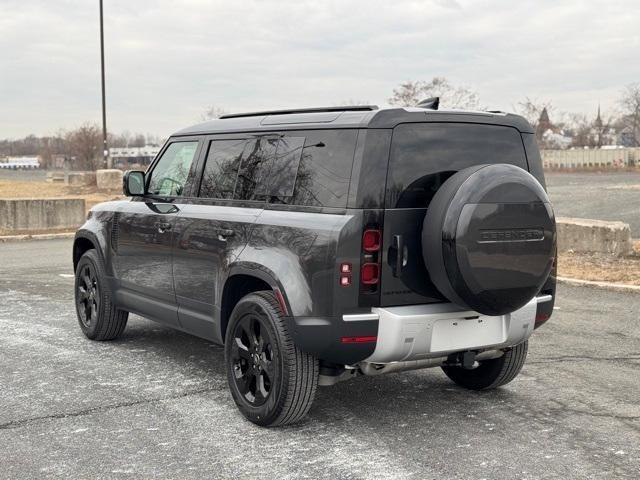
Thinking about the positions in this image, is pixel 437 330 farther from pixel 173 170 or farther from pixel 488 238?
pixel 173 170

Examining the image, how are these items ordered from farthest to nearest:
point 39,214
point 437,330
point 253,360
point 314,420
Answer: point 39,214
point 314,420
point 253,360
point 437,330

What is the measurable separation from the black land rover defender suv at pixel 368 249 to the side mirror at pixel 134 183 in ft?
3.54

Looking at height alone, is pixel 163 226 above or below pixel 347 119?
below

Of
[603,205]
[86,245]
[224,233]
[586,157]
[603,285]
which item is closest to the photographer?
[224,233]

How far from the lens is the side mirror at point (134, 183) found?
249 inches

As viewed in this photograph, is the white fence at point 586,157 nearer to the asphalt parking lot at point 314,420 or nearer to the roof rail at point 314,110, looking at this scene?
the asphalt parking lot at point 314,420

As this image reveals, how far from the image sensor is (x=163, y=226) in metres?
5.95

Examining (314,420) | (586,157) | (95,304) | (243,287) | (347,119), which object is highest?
(586,157)

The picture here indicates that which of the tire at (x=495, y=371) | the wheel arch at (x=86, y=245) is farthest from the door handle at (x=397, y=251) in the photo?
the wheel arch at (x=86, y=245)

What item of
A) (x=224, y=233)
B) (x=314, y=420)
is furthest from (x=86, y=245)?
(x=314, y=420)

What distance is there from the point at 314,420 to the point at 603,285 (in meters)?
6.31

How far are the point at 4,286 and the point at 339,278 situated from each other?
7.59 metres

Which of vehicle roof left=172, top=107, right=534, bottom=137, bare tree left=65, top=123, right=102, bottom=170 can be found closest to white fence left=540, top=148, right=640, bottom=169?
bare tree left=65, top=123, right=102, bottom=170

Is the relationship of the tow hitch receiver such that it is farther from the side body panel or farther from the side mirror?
the side mirror
